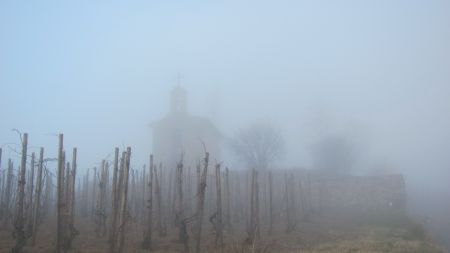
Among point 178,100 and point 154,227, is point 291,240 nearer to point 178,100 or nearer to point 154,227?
point 154,227

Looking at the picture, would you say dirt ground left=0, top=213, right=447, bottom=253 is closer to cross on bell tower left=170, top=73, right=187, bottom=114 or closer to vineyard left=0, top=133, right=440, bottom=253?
vineyard left=0, top=133, right=440, bottom=253

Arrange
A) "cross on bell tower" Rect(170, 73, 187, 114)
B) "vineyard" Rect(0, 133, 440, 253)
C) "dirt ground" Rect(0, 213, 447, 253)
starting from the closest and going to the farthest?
"vineyard" Rect(0, 133, 440, 253), "dirt ground" Rect(0, 213, 447, 253), "cross on bell tower" Rect(170, 73, 187, 114)

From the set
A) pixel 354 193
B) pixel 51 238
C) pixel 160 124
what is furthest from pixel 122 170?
pixel 160 124

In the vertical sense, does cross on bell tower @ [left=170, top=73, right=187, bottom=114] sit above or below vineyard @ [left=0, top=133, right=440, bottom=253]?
above

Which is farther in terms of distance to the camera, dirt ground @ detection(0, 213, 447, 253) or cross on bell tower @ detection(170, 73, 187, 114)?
cross on bell tower @ detection(170, 73, 187, 114)

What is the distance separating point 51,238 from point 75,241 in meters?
1.20

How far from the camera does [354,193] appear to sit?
136ft

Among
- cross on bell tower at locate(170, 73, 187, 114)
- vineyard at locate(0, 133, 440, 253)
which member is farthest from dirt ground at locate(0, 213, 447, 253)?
cross on bell tower at locate(170, 73, 187, 114)

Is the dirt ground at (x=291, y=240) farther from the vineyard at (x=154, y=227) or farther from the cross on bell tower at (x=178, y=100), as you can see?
the cross on bell tower at (x=178, y=100)

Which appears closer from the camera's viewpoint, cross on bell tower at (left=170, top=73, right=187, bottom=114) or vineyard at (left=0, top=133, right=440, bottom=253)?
vineyard at (left=0, top=133, right=440, bottom=253)

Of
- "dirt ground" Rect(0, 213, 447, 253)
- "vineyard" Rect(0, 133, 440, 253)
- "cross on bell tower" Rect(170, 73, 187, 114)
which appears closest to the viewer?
"vineyard" Rect(0, 133, 440, 253)

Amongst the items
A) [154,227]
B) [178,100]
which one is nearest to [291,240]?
[154,227]

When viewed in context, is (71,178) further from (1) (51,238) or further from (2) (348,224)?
(2) (348,224)

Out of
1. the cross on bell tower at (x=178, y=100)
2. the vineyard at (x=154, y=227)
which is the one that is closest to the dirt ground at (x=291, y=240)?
the vineyard at (x=154, y=227)
